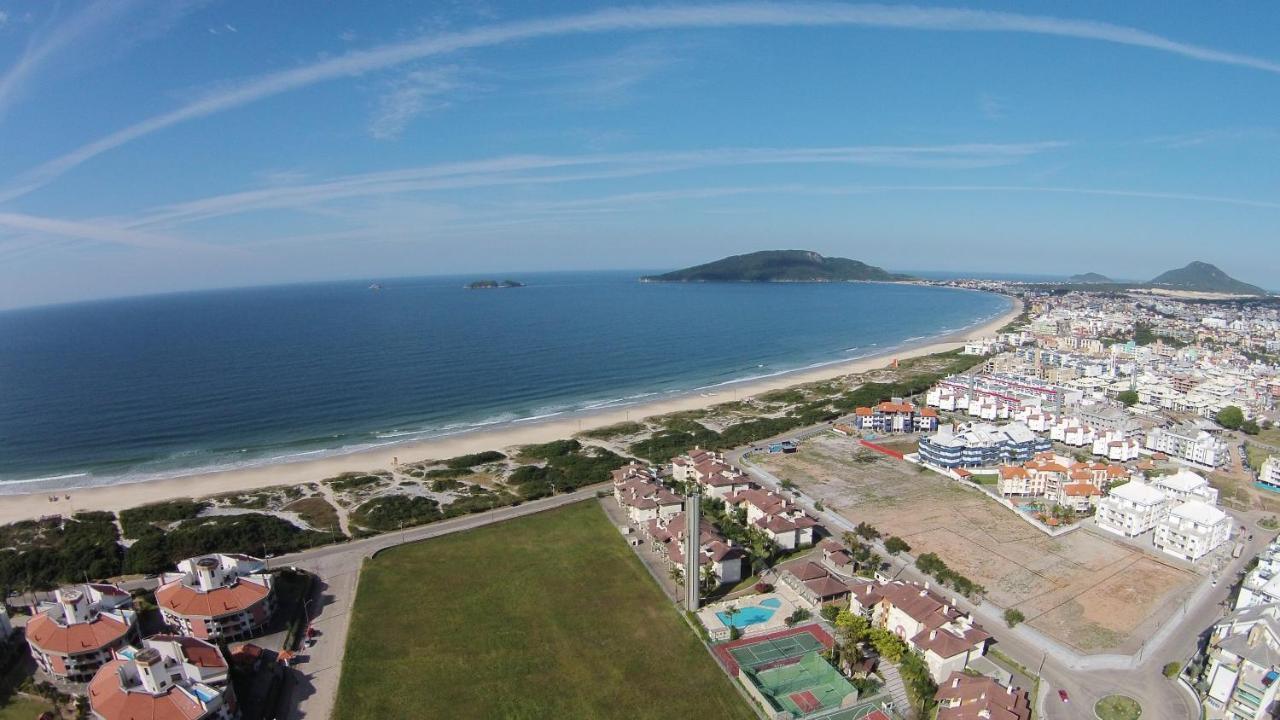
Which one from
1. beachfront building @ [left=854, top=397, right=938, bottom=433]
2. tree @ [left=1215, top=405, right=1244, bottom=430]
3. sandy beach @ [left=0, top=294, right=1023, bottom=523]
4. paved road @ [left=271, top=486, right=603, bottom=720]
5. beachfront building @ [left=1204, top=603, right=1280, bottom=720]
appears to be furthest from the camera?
tree @ [left=1215, top=405, right=1244, bottom=430]

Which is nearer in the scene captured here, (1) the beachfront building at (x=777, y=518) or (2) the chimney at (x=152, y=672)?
(2) the chimney at (x=152, y=672)

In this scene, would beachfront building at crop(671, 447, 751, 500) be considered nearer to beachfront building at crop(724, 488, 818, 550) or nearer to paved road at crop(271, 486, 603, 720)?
beachfront building at crop(724, 488, 818, 550)

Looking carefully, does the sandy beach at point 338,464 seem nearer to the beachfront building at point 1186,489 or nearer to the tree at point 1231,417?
the beachfront building at point 1186,489

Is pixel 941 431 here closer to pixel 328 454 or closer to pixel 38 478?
pixel 328 454

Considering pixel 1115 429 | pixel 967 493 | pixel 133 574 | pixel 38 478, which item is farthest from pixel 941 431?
pixel 38 478

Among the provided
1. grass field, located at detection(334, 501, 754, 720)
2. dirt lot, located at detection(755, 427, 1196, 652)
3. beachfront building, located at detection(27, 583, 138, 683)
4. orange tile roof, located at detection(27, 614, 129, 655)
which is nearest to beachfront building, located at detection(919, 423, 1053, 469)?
dirt lot, located at detection(755, 427, 1196, 652)

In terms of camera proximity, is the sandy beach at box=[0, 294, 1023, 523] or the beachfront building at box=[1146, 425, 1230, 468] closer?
the sandy beach at box=[0, 294, 1023, 523]

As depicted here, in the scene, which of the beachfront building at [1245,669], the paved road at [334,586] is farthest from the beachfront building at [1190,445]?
the paved road at [334,586]
